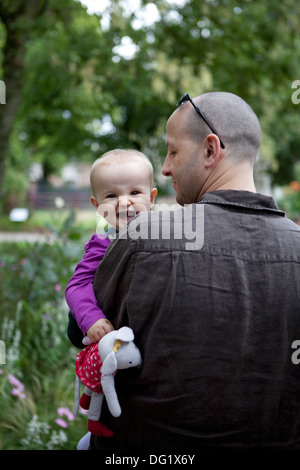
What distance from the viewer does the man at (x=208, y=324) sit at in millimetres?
1503

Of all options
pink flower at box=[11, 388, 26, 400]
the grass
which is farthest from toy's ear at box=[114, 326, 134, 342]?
pink flower at box=[11, 388, 26, 400]

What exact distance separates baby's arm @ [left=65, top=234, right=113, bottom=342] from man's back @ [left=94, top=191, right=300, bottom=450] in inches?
3.2

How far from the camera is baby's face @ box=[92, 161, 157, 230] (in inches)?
75.6

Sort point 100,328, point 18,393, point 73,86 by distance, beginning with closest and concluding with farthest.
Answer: point 100,328 < point 18,393 < point 73,86

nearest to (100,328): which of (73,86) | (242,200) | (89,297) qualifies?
(89,297)

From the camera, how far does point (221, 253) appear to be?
153 cm

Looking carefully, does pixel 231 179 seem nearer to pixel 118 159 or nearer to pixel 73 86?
pixel 118 159

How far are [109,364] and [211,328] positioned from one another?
0.30 metres

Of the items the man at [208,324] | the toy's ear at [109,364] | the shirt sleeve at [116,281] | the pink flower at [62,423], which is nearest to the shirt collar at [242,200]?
the man at [208,324]

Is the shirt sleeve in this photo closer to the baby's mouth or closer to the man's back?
the man's back

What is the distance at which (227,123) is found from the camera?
1744 mm
